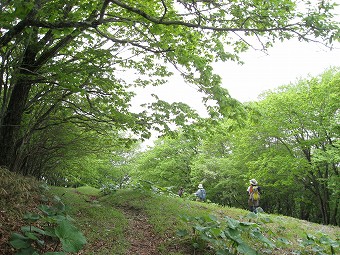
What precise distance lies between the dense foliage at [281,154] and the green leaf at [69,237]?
16.9 ft

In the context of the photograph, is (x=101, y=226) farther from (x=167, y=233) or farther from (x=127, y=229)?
(x=167, y=233)

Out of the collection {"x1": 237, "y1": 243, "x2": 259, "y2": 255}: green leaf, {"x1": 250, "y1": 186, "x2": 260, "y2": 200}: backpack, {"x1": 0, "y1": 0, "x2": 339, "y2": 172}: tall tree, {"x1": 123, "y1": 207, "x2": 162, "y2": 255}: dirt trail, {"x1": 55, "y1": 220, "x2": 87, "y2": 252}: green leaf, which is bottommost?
{"x1": 123, "y1": 207, "x2": 162, "y2": 255}: dirt trail

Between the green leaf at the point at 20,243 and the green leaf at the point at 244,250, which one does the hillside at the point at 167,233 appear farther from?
the green leaf at the point at 20,243

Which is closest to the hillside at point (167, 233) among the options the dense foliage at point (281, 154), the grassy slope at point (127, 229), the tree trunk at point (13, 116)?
the grassy slope at point (127, 229)

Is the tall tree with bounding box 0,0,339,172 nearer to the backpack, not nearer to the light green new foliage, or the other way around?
the light green new foliage

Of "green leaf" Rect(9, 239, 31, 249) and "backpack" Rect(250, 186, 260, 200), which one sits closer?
"green leaf" Rect(9, 239, 31, 249)

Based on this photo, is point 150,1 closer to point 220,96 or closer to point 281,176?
point 220,96

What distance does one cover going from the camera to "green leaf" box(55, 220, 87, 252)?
3.52 m

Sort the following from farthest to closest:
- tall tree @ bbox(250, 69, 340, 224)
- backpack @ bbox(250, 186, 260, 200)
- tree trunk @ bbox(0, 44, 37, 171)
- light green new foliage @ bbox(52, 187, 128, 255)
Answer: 1. tall tree @ bbox(250, 69, 340, 224)
2. backpack @ bbox(250, 186, 260, 200)
3. tree trunk @ bbox(0, 44, 37, 171)
4. light green new foliage @ bbox(52, 187, 128, 255)

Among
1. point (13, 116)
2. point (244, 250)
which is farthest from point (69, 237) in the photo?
point (13, 116)

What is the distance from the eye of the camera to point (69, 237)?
364 centimetres

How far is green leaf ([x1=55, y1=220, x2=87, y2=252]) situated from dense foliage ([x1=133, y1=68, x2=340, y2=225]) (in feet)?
16.9

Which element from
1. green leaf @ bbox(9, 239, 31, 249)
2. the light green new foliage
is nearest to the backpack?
the light green new foliage

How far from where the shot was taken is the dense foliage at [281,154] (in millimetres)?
18109
